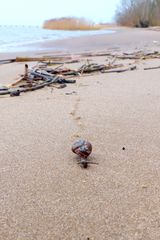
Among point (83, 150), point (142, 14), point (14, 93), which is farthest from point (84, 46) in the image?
point (142, 14)

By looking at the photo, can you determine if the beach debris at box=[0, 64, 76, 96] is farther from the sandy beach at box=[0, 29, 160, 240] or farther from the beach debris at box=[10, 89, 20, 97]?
the sandy beach at box=[0, 29, 160, 240]

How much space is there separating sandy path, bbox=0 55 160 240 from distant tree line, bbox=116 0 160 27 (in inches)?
2011

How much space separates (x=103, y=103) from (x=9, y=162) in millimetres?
1941

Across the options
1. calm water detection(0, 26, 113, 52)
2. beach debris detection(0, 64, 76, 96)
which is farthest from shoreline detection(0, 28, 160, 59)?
beach debris detection(0, 64, 76, 96)

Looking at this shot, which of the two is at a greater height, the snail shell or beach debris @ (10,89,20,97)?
the snail shell

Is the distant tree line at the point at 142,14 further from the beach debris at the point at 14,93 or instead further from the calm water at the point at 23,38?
the beach debris at the point at 14,93

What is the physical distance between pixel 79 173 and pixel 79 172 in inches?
0.6

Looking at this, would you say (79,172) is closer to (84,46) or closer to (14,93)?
(14,93)

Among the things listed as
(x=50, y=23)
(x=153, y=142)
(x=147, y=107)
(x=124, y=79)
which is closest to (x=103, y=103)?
(x=147, y=107)

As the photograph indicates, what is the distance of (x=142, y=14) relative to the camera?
54.0 m

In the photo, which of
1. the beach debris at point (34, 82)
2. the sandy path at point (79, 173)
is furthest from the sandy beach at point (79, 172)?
the beach debris at point (34, 82)

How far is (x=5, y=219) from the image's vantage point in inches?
Answer: 68.0

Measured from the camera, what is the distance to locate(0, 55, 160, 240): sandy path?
1.69 meters

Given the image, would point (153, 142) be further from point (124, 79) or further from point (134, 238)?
point (124, 79)
